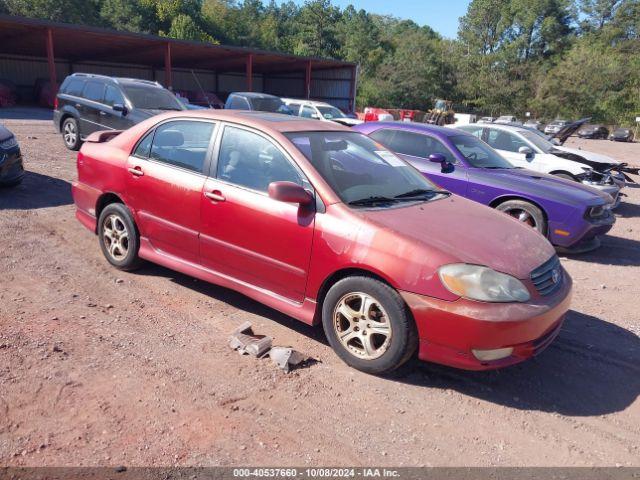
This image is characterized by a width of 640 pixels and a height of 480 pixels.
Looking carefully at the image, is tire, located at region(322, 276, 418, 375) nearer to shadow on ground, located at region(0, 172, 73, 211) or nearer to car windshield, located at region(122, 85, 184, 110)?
shadow on ground, located at region(0, 172, 73, 211)

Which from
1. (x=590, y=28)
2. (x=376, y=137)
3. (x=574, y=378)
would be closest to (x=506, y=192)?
(x=376, y=137)

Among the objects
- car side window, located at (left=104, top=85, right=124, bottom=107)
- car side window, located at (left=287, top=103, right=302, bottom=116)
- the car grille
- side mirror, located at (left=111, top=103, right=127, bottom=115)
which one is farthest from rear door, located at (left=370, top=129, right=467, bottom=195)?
car side window, located at (left=287, top=103, right=302, bottom=116)

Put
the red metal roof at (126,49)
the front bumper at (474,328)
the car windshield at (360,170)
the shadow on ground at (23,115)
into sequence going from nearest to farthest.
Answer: the front bumper at (474,328) → the car windshield at (360,170) → the shadow on ground at (23,115) → the red metal roof at (126,49)

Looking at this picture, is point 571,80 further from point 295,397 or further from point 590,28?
point 295,397

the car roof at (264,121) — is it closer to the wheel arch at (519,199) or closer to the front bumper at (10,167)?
the wheel arch at (519,199)

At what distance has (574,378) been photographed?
3.66 metres

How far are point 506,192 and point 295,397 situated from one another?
486cm

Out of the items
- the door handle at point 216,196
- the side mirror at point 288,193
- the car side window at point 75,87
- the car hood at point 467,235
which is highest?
the side mirror at point 288,193

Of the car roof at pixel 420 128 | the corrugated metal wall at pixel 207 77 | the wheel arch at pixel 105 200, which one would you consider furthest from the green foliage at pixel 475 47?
the wheel arch at pixel 105 200

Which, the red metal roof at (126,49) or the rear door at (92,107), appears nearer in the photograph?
the rear door at (92,107)

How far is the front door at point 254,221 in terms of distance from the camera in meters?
3.66

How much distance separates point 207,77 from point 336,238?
3825 centimetres

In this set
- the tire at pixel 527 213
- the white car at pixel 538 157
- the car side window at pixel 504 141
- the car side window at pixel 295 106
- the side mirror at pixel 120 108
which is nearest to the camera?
the tire at pixel 527 213

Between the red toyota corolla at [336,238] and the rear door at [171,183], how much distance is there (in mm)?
13
